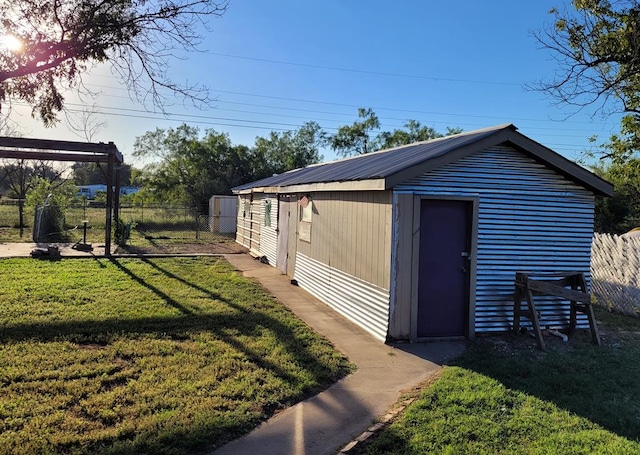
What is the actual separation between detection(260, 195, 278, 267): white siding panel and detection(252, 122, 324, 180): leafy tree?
18.8 meters

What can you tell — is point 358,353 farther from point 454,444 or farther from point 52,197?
point 52,197

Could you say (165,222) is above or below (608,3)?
below

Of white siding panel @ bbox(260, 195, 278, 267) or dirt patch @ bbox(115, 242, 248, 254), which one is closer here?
white siding panel @ bbox(260, 195, 278, 267)

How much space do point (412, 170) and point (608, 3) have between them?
878cm

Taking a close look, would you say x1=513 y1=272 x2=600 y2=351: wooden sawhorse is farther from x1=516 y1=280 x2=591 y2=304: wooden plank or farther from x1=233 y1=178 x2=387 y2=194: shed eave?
x1=233 y1=178 x2=387 y2=194: shed eave

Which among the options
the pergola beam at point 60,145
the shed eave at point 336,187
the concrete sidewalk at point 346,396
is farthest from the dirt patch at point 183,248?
the concrete sidewalk at point 346,396

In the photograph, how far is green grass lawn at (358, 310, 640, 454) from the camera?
11.7ft

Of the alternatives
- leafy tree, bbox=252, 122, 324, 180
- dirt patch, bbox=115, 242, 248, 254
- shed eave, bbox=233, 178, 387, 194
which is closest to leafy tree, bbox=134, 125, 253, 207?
leafy tree, bbox=252, 122, 324, 180

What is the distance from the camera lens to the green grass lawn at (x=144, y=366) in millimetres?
3549

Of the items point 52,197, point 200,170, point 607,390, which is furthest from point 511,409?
point 200,170

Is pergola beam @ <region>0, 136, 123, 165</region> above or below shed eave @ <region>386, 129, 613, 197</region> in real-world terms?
above

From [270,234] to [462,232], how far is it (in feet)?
26.3

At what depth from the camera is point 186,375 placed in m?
4.71

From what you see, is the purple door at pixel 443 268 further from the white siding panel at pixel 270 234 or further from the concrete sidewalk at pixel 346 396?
the white siding panel at pixel 270 234
